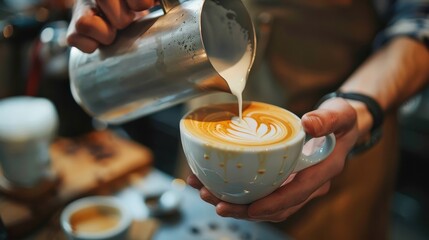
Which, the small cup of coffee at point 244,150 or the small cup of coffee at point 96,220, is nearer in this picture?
the small cup of coffee at point 244,150

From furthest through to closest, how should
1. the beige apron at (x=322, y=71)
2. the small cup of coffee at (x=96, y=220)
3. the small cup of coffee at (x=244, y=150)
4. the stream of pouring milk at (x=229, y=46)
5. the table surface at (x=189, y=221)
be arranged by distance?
the beige apron at (x=322, y=71), the table surface at (x=189, y=221), the small cup of coffee at (x=96, y=220), the stream of pouring milk at (x=229, y=46), the small cup of coffee at (x=244, y=150)

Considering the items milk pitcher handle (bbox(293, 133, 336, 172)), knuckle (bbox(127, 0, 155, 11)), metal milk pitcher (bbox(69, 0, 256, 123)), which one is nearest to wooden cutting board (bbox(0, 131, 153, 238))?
metal milk pitcher (bbox(69, 0, 256, 123))

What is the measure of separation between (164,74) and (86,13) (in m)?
0.23

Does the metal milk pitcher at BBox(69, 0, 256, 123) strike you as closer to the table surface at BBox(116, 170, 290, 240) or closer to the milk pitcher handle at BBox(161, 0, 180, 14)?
the milk pitcher handle at BBox(161, 0, 180, 14)

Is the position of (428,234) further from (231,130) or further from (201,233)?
(231,130)

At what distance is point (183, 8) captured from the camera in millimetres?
664

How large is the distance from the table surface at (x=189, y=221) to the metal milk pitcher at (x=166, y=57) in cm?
36

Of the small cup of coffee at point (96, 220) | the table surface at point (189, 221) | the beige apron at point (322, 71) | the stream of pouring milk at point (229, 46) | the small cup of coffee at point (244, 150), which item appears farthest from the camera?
the beige apron at point (322, 71)

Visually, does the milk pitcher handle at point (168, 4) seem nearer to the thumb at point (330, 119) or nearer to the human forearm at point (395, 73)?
the thumb at point (330, 119)

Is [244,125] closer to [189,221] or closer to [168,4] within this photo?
[168,4]

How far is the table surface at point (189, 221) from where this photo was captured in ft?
3.33

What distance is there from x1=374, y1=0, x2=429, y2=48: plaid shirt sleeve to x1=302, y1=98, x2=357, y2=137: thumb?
44 centimetres

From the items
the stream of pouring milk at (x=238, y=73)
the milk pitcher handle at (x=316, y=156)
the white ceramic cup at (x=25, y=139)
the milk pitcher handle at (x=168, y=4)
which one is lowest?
the white ceramic cup at (x=25, y=139)

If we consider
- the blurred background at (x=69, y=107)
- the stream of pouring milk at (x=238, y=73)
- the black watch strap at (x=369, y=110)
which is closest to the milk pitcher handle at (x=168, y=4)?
the stream of pouring milk at (x=238, y=73)
